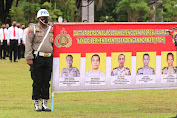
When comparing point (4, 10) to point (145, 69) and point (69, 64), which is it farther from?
point (69, 64)

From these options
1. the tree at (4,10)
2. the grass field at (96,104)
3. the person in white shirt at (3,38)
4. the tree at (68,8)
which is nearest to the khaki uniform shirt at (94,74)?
the grass field at (96,104)

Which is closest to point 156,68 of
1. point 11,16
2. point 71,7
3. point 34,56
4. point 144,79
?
point 144,79

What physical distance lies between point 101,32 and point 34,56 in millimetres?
1402

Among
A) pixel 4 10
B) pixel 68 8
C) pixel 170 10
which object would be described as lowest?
pixel 4 10

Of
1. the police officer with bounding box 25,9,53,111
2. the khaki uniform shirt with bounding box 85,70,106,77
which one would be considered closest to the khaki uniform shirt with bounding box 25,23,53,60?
the police officer with bounding box 25,9,53,111

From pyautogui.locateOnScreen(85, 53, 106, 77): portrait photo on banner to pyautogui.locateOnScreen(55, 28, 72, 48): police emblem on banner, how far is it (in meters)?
0.49

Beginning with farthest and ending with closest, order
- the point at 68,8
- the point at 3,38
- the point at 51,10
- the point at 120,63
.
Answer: the point at 68,8 → the point at 51,10 → the point at 3,38 → the point at 120,63

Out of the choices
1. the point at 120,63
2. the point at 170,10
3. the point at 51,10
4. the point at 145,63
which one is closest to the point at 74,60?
the point at 120,63

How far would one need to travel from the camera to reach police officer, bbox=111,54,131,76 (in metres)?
11.2

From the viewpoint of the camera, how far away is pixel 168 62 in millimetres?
11438

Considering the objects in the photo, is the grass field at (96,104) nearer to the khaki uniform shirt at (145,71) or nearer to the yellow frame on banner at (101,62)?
the khaki uniform shirt at (145,71)

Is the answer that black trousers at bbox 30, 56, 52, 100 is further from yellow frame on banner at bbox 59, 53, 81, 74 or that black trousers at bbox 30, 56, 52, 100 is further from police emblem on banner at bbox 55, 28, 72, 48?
police emblem on banner at bbox 55, 28, 72, 48

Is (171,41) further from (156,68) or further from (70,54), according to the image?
(70,54)

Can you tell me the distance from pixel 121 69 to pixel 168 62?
1019 millimetres
